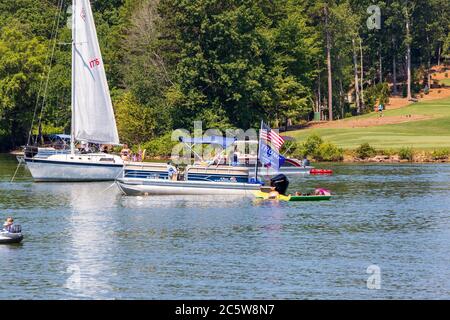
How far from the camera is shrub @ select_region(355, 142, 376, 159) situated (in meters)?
124

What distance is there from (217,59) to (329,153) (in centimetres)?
2405

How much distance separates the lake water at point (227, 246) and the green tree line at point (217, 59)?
2092 inches

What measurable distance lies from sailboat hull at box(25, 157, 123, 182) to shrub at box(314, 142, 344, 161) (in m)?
32.5

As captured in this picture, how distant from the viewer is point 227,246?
193ft

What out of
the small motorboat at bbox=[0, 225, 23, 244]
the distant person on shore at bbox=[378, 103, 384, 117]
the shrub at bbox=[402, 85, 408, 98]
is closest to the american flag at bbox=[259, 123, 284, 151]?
the small motorboat at bbox=[0, 225, 23, 244]

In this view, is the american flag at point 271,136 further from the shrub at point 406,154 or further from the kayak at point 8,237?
the shrub at point 406,154

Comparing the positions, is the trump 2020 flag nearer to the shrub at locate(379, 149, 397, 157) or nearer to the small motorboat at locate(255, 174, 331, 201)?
the small motorboat at locate(255, 174, 331, 201)

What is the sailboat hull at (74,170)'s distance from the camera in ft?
329

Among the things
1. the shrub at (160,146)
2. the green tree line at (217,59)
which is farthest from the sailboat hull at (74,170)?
the shrub at (160,146)

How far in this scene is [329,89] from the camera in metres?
158

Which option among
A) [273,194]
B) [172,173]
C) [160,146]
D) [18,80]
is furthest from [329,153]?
A: [18,80]

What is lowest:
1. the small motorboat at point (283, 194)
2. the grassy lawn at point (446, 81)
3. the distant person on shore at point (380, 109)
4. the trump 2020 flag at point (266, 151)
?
the small motorboat at point (283, 194)

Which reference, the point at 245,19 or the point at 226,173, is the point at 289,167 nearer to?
the point at 226,173
